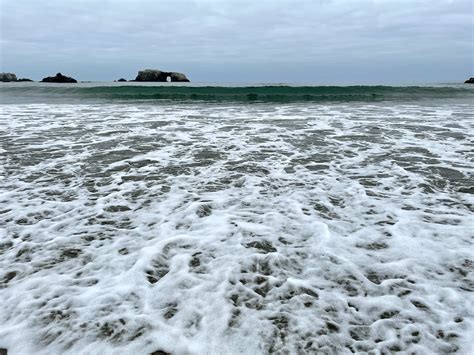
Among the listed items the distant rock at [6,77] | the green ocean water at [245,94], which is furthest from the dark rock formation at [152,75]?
the green ocean water at [245,94]

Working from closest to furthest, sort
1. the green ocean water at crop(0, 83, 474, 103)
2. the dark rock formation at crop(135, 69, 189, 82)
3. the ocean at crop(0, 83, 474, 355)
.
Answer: the ocean at crop(0, 83, 474, 355) < the green ocean water at crop(0, 83, 474, 103) < the dark rock formation at crop(135, 69, 189, 82)

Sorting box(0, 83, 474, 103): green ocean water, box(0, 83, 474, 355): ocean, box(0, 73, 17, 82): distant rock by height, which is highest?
box(0, 73, 17, 82): distant rock

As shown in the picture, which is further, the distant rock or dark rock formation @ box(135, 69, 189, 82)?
the distant rock

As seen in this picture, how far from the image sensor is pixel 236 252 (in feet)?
9.66

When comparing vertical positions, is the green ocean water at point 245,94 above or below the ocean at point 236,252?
above

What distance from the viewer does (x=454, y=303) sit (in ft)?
7.55

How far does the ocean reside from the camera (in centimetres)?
207

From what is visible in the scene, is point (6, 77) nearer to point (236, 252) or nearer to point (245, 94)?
point (245, 94)

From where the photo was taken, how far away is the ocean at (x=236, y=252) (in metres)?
2.07

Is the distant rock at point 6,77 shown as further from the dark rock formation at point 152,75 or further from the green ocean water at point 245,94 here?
the green ocean water at point 245,94

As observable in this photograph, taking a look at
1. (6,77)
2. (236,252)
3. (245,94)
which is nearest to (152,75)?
(6,77)

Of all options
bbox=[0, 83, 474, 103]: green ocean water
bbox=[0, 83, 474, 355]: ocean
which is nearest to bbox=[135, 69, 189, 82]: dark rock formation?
bbox=[0, 83, 474, 103]: green ocean water

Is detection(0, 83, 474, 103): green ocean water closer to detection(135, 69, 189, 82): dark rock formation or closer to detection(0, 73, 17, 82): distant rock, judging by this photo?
detection(135, 69, 189, 82): dark rock formation

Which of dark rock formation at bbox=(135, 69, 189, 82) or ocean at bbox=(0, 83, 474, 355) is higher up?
dark rock formation at bbox=(135, 69, 189, 82)
